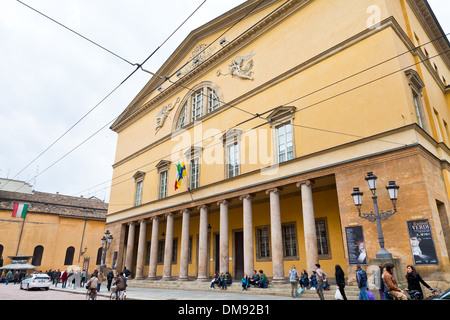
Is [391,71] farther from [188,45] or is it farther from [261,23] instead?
[188,45]

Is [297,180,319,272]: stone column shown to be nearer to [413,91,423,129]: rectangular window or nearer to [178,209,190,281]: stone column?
[413,91,423,129]: rectangular window

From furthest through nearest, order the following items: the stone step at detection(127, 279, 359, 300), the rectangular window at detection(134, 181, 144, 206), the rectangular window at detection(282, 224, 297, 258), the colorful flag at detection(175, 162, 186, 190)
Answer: the rectangular window at detection(134, 181, 144, 206) → the colorful flag at detection(175, 162, 186, 190) → the rectangular window at detection(282, 224, 297, 258) → the stone step at detection(127, 279, 359, 300)

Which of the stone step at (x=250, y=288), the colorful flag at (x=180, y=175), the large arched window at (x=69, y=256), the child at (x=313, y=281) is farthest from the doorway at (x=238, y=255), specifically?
the large arched window at (x=69, y=256)

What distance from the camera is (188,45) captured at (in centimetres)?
2675

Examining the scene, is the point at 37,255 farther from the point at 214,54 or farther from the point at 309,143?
the point at 309,143

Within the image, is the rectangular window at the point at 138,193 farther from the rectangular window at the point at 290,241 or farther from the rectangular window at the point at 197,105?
the rectangular window at the point at 290,241

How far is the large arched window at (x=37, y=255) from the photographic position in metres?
35.7

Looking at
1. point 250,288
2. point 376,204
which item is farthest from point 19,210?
point 376,204

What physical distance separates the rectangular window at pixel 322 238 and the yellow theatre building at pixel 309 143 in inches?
3.5

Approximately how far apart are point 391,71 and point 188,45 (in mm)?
18476

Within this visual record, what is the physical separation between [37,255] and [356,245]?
124ft

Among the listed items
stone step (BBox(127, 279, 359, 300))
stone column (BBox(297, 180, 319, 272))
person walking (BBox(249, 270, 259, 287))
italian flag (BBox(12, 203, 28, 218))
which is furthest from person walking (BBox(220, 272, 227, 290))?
italian flag (BBox(12, 203, 28, 218))

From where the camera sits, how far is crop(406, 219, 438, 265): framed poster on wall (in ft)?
33.8

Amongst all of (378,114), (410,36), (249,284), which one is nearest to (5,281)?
(249,284)
